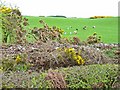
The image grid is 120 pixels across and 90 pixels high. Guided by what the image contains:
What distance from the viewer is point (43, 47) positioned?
8.59 m

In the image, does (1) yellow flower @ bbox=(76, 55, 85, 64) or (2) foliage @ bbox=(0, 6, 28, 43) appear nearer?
(1) yellow flower @ bbox=(76, 55, 85, 64)

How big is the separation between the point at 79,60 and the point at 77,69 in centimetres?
140

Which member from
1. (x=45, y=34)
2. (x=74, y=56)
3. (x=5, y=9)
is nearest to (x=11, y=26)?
(x=5, y=9)

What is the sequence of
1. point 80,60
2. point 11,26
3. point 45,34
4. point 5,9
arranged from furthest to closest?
point 11,26 → point 5,9 → point 45,34 → point 80,60

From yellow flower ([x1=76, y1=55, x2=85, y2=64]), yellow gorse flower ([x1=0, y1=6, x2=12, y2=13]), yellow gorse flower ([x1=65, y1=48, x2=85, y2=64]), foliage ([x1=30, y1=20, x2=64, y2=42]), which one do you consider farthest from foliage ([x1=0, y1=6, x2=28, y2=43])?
yellow flower ([x1=76, y1=55, x2=85, y2=64])

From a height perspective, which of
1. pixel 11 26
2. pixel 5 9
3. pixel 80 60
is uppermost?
pixel 5 9

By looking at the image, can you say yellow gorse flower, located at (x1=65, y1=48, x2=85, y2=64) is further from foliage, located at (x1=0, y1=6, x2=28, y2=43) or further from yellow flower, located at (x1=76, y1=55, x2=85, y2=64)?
foliage, located at (x1=0, y1=6, x2=28, y2=43)

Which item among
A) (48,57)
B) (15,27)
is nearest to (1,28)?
(15,27)

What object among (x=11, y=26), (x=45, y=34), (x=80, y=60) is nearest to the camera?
(x=80, y=60)

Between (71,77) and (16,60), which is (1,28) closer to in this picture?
(16,60)

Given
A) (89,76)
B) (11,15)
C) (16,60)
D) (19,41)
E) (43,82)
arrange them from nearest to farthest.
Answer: (43,82)
(89,76)
(16,60)
(19,41)
(11,15)

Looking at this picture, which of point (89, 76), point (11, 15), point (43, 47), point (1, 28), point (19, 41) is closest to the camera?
point (89, 76)

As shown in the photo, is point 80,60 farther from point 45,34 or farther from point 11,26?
point 11,26

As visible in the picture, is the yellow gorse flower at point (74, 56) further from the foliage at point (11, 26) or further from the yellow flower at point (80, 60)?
the foliage at point (11, 26)
